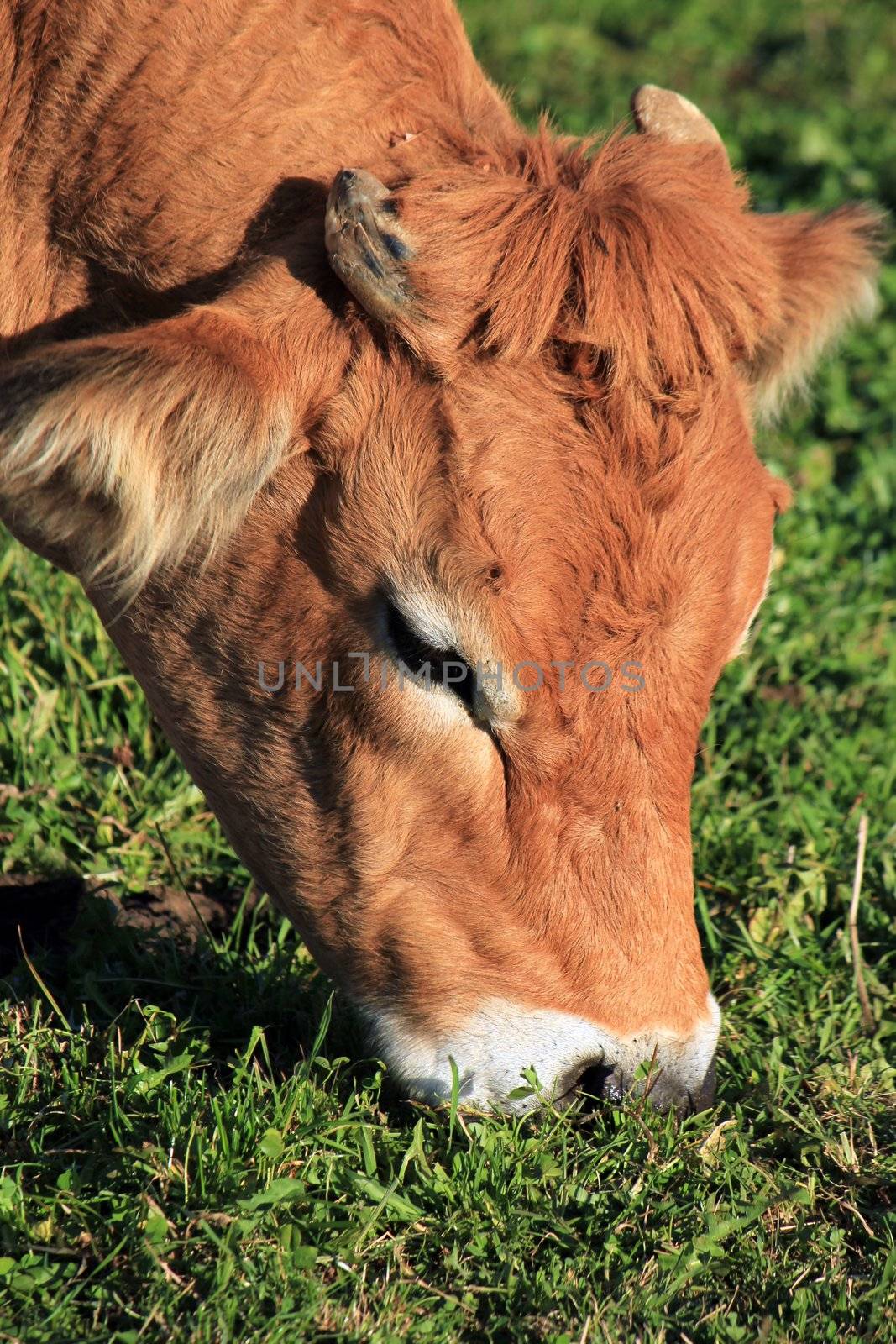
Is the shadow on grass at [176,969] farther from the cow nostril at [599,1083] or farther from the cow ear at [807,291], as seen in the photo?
the cow ear at [807,291]

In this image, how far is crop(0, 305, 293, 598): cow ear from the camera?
246cm

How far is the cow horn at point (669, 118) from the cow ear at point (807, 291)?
246 mm

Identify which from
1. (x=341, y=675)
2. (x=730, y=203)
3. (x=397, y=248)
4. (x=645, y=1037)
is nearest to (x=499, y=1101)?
(x=645, y=1037)

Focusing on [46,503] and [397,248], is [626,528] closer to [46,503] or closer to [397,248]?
[397,248]

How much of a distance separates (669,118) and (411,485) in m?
1.32

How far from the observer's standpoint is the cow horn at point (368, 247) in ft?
8.42

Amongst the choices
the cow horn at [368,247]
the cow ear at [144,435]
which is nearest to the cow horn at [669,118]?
the cow horn at [368,247]

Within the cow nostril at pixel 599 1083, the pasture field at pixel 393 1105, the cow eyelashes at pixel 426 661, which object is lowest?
the pasture field at pixel 393 1105

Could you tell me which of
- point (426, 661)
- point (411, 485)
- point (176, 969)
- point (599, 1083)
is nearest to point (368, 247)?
point (411, 485)

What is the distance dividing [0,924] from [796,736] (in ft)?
7.90

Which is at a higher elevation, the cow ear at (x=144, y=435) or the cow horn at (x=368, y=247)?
the cow horn at (x=368, y=247)

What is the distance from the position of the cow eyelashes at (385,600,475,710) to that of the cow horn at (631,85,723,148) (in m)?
1.40

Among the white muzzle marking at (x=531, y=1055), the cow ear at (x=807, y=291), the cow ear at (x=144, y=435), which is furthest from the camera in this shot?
the cow ear at (x=807, y=291)

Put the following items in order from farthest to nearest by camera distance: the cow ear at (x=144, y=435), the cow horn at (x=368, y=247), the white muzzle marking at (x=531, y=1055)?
the white muzzle marking at (x=531, y=1055) → the cow horn at (x=368, y=247) → the cow ear at (x=144, y=435)
